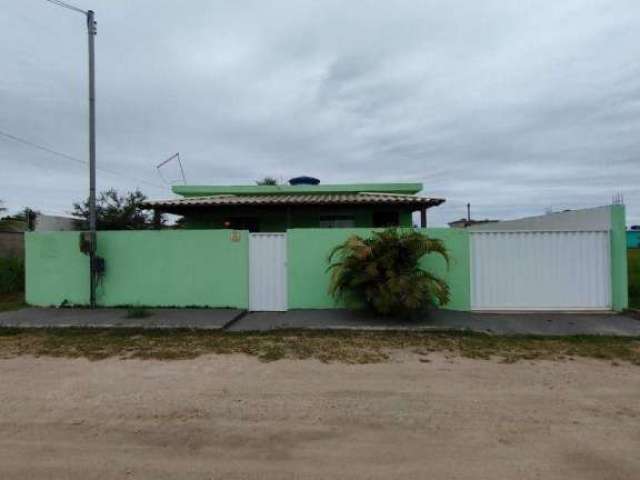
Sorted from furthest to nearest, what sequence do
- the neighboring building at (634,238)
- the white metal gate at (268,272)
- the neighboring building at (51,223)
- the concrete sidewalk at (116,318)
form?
the neighboring building at (634,238)
the neighboring building at (51,223)
the white metal gate at (268,272)
the concrete sidewalk at (116,318)

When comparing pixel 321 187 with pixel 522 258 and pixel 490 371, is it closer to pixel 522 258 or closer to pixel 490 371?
pixel 522 258

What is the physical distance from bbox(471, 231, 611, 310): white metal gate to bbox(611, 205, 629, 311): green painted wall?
105 millimetres

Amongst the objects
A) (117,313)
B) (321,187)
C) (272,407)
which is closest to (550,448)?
(272,407)

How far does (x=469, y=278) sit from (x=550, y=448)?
234 inches

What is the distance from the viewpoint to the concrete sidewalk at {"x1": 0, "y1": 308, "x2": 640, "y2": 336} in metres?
6.96

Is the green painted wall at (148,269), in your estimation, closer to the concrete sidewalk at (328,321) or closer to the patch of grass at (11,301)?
the patch of grass at (11,301)

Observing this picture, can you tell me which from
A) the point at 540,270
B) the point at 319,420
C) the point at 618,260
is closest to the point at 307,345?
the point at 319,420

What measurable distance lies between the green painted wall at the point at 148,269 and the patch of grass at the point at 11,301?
0.39m

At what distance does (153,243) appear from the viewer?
30.3 feet

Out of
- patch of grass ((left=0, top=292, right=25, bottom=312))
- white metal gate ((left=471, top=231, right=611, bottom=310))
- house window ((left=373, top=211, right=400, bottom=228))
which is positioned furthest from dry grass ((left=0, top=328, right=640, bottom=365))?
house window ((left=373, top=211, right=400, bottom=228))

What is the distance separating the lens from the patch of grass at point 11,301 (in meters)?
9.31

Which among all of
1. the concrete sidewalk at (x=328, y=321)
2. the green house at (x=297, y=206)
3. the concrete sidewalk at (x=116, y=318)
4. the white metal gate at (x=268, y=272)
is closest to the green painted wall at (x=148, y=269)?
the white metal gate at (x=268, y=272)

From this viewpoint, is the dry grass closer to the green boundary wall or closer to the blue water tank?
the green boundary wall

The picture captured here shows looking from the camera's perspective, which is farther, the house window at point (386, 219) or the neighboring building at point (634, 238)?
the neighboring building at point (634, 238)
